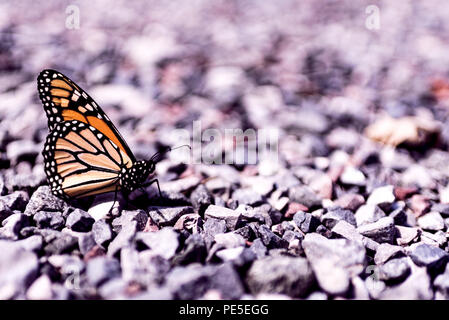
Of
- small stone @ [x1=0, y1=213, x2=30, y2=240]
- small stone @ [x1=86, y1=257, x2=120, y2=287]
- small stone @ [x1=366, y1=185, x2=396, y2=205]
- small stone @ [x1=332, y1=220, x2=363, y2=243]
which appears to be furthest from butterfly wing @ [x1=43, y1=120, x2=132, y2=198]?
small stone @ [x1=366, y1=185, x2=396, y2=205]

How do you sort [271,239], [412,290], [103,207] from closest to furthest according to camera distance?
[412,290] < [271,239] < [103,207]

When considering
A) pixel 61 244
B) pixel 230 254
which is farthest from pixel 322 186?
pixel 61 244

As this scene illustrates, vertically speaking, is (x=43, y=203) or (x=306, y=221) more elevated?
(x=43, y=203)

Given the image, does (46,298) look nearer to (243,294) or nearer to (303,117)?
(243,294)

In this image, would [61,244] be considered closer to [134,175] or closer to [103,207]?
[103,207]

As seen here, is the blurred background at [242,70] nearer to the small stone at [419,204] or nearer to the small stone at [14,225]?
the small stone at [419,204]

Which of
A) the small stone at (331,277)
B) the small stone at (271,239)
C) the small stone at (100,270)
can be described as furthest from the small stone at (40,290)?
the small stone at (331,277)
